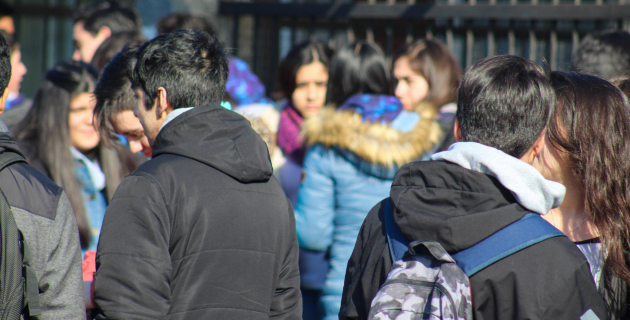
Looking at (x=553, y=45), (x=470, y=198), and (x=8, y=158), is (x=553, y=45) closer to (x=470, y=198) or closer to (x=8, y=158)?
(x=470, y=198)

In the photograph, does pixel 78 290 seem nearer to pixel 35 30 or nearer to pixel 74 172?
pixel 74 172

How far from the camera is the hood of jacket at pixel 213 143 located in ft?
5.43

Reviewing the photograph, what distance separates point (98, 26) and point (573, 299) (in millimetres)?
3759

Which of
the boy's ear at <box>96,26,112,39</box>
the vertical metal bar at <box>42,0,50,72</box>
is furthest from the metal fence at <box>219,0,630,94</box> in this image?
the vertical metal bar at <box>42,0,50,72</box>

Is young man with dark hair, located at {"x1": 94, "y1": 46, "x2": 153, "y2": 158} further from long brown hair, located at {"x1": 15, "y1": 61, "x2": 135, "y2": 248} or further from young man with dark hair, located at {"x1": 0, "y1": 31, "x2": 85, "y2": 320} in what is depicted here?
young man with dark hair, located at {"x1": 0, "y1": 31, "x2": 85, "y2": 320}

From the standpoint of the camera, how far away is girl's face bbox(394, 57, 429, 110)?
3418 mm

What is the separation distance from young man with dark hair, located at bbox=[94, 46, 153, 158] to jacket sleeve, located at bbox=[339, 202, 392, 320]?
1.11 meters

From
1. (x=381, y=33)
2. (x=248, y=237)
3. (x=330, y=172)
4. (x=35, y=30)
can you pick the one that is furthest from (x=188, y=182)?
(x=35, y=30)

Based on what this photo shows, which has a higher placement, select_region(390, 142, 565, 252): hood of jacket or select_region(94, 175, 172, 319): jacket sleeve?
select_region(390, 142, 565, 252): hood of jacket

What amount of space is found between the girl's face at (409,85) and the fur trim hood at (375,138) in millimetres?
749

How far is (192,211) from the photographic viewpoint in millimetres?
1595

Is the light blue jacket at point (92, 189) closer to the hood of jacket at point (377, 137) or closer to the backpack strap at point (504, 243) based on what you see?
the hood of jacket at point (377, 137)

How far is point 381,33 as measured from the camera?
4523 mm

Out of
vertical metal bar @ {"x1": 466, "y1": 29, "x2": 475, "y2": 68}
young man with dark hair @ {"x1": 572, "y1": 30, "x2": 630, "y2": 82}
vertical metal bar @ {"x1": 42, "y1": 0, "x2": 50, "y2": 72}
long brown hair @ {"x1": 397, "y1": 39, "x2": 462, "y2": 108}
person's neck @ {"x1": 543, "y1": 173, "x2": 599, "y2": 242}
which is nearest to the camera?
person's neck @ {"x1": 543, "y1": 173, "x2": 599, "y2": 242}
